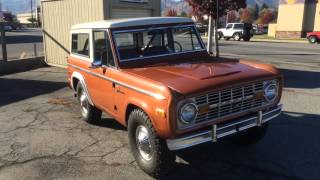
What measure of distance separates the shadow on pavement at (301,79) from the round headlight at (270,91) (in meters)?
5.81

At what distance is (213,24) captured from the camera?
671 inches

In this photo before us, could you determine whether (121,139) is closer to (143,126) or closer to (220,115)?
(143,126)

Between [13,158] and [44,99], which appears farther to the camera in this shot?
[44,99]

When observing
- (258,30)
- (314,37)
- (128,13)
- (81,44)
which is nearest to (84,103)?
(81,44)

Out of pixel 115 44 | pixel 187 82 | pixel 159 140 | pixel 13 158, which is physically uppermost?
pixel 115 44

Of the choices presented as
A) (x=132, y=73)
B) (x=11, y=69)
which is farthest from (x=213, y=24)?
(x=132, y=73)

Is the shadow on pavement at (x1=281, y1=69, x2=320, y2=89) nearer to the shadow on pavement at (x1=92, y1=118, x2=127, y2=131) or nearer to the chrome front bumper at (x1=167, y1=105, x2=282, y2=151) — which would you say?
the shadow on pavement at (x1=92, y1=118, x2=127, y2=131)

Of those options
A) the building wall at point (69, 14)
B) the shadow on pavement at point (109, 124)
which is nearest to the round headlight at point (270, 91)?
the shadow on pavement at point (109, 124)

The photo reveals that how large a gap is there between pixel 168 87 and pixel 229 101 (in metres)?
0.87

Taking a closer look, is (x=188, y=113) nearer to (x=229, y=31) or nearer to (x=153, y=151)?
(x=153, y=151)

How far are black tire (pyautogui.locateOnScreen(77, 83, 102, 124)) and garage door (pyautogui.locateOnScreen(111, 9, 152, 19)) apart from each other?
19.2 feet

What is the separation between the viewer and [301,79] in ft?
39.0

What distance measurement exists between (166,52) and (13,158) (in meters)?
2.89

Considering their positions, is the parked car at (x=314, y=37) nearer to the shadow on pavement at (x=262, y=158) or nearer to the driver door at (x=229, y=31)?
the driver door at (x=229, y=31)
